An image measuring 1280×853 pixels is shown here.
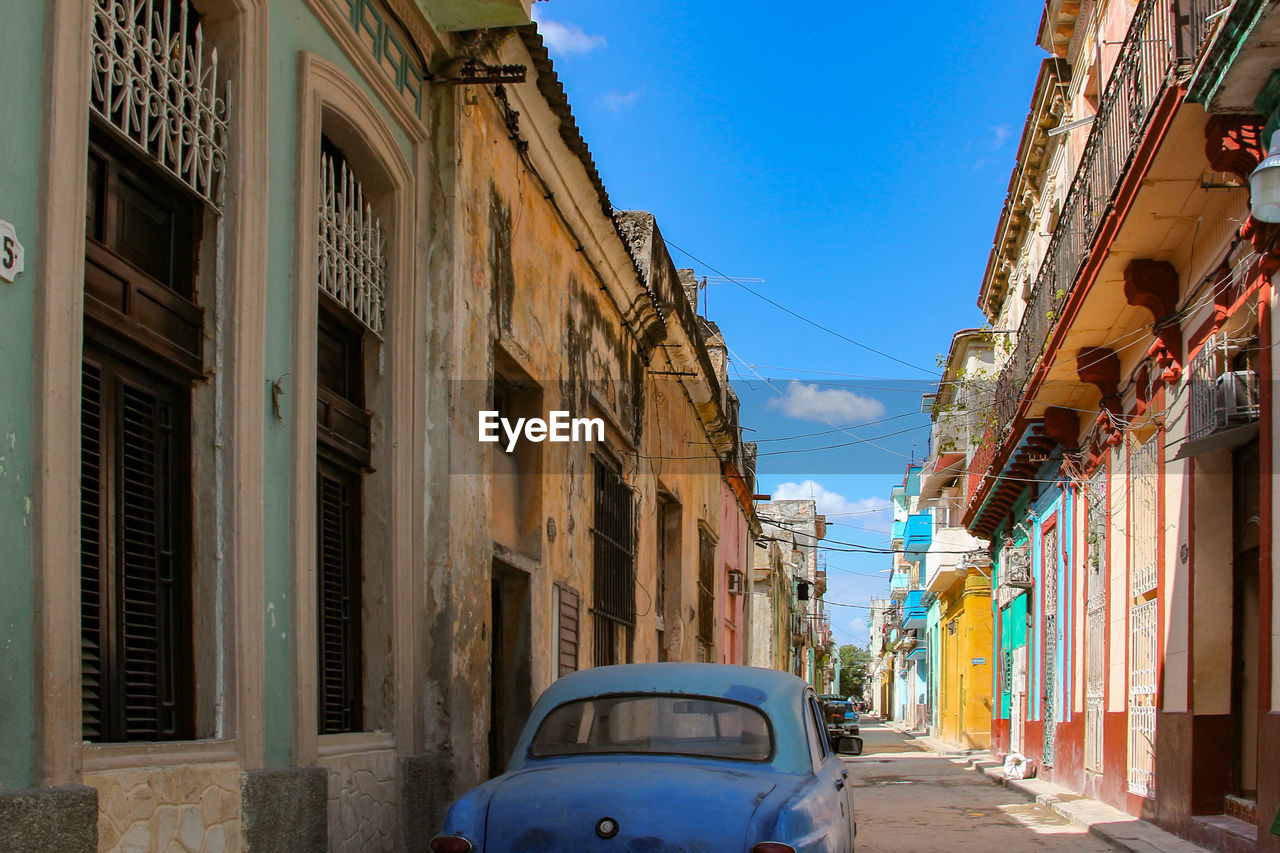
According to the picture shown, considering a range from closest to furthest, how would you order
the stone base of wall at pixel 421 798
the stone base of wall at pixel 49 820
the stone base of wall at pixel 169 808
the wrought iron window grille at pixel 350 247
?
the stone base of wall at pixel 49 820, the stone base of wall at pixel 169 808, the wrought iron window grille at pixel 350 247, the stone base of wall at pixel 421 798

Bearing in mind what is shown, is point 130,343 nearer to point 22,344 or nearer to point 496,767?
point 22,344

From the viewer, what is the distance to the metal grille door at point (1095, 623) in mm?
14781

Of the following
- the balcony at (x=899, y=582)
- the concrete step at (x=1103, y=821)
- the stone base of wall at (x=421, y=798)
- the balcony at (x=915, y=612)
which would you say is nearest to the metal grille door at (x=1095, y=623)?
the concrete step at (x=1103, y=821)

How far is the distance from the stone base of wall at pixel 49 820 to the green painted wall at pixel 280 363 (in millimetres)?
1718

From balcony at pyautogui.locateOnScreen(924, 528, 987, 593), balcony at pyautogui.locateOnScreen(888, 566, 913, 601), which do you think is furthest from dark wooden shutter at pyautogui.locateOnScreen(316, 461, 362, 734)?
balcony at pyautogui.locateOnScreen(888, 566, 913, 601)

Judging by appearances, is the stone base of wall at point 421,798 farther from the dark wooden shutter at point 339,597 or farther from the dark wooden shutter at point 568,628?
the dark wooden shutter at point 568,628

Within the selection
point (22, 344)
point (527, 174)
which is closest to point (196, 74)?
point (22, 344)

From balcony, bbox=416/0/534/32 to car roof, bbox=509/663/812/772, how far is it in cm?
412

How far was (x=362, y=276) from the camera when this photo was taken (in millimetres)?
7676

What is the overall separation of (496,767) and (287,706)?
4.16 m

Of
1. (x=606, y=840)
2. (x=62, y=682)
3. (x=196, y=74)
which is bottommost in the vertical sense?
(x=606, y=840)

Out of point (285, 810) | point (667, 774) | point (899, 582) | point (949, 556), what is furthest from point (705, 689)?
point (899, 582)

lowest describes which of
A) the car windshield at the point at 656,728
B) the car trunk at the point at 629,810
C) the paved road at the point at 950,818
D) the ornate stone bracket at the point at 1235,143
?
the paved road at the point at 950,818

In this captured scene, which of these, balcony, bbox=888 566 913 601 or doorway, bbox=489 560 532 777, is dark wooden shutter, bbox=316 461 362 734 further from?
balcony, bbox=888 566 913 601
